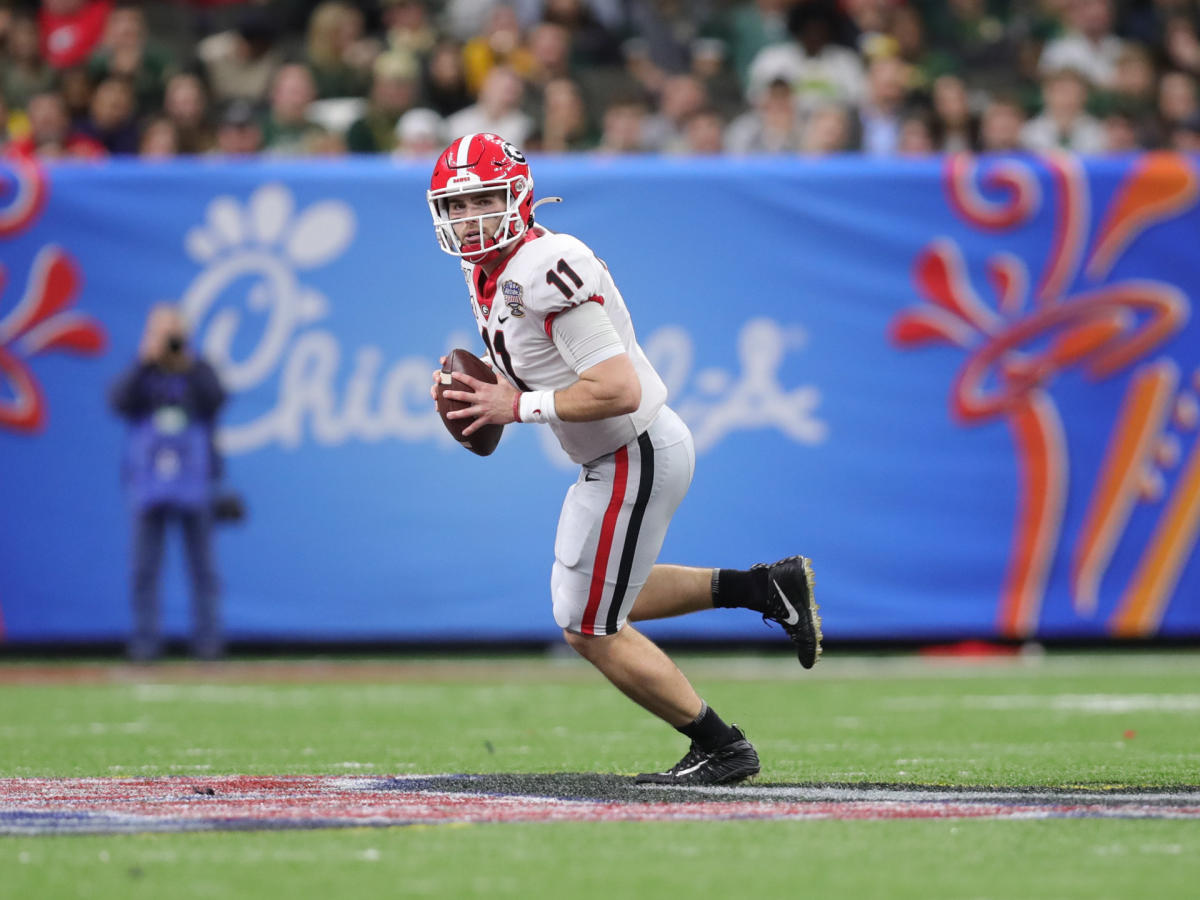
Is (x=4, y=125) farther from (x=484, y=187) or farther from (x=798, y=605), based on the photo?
(x=798, y=605)

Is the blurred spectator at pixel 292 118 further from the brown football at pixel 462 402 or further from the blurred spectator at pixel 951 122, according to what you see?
the brown football at pixel 462 402

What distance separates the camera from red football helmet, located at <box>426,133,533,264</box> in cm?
550

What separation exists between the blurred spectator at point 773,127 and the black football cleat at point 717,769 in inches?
307

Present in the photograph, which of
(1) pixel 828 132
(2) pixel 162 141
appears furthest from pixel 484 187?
(2) pixel 162 141

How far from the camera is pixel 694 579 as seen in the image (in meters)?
5.86

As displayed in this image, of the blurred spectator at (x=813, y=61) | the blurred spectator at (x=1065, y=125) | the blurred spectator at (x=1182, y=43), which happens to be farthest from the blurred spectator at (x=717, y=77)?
the blurred spectator at (x=1182, y=43)

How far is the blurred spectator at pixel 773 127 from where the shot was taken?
12.9 metres

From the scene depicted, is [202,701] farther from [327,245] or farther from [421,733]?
[327,245]

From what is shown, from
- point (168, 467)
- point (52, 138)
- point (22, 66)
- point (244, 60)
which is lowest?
point (168, 467)

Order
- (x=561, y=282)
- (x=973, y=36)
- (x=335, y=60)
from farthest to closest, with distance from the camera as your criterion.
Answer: (x=973, y=36)
(x=335, y=60)
(x=561, y=282)

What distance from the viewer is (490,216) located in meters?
5.48

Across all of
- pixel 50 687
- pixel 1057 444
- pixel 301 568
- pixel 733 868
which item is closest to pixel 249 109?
pixel 301 568

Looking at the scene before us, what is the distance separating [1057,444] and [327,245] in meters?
4.68

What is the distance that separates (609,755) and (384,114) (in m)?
7.23
